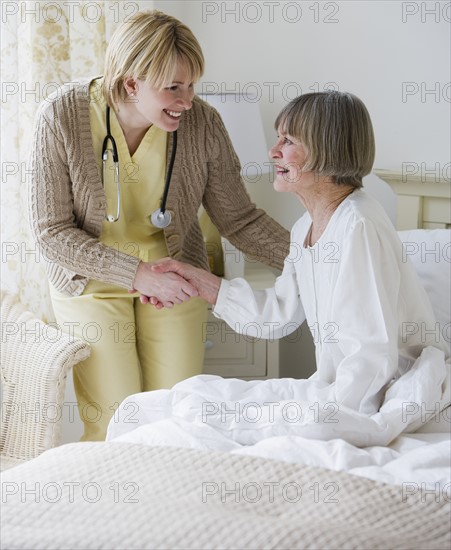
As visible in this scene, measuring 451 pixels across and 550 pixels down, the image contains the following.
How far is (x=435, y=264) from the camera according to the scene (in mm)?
2393

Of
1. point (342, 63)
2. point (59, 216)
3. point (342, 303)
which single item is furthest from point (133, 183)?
point (342, 63)

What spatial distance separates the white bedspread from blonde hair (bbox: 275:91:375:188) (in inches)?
16.9

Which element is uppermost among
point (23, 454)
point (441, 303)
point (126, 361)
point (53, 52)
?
point (53, 52)

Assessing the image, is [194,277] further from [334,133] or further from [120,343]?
Answer: [334,133]

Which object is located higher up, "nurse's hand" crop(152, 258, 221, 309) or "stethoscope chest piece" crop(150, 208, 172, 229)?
"stethoscope chest piece" crop(150, 208, 172, 229)

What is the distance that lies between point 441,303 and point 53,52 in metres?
1.27

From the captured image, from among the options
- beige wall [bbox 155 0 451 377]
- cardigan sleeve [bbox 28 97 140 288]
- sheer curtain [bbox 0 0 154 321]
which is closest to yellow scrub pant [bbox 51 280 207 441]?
cardigan sleeve [bbox 28 97 140 288]

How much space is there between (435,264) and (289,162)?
2.07ft

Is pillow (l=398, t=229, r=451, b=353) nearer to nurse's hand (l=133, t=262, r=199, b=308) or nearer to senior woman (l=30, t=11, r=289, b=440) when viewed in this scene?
senior woman (l=30, t=11, r=289, b=440)

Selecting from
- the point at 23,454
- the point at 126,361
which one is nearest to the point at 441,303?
the point at 126,361

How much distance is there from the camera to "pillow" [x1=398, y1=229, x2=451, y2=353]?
91.0 inches

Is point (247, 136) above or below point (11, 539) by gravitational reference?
above

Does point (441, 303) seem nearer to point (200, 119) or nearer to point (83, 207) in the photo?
point (200, 119)

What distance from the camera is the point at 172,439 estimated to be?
1.74 meters
